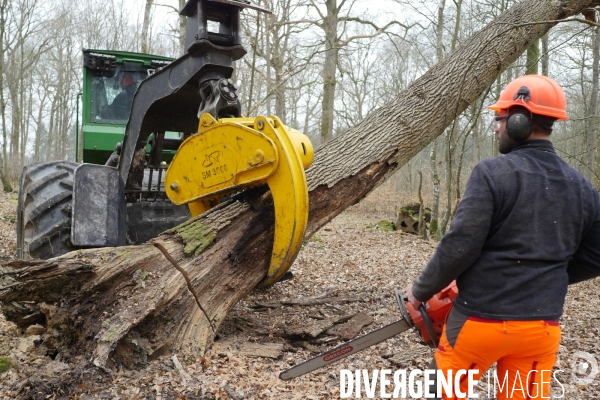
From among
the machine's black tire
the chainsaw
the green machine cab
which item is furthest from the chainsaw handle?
the green machine cab

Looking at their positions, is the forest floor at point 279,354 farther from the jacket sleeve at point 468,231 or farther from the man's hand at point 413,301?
the jacket sleeve at point 468,231

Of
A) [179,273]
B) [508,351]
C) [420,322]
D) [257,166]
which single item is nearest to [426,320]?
[420,322]

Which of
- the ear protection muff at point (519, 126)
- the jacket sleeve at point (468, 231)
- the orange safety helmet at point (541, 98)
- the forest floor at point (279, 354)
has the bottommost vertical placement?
the forest floor at point (279, 354)

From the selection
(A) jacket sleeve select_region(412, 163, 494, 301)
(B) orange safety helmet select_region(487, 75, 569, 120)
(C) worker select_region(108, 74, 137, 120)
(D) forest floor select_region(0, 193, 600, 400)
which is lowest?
(D) forest floor select_region(0, 193, 600, 400)

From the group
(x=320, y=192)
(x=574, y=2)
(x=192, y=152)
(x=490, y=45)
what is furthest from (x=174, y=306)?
(x=574, y=2)

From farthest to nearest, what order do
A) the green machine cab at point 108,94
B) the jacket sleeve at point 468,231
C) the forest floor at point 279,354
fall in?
1. the green machine cab at point 108,94
2. the forest floor at point 279,354
3. the jacket sleeve at point 468,231

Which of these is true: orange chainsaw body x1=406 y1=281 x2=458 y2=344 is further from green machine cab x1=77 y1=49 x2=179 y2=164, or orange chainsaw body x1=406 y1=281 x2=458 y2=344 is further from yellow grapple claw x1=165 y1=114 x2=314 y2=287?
green machine cab x1=77 y1=49 x2=179 y2=164

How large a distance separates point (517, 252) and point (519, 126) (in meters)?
0.56

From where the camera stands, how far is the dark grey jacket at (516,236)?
205 centimetres

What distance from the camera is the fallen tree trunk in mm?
3174

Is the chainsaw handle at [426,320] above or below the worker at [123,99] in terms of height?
below

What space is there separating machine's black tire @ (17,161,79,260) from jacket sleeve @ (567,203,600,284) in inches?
153

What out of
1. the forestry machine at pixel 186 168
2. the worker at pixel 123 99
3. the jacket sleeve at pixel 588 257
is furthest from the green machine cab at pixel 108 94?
the jacket sleeve at pixel 588 257

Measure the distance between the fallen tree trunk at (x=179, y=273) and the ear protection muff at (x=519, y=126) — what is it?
211 centimetres
